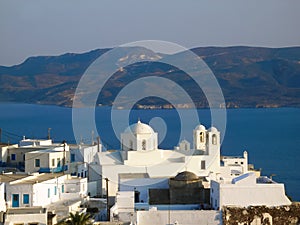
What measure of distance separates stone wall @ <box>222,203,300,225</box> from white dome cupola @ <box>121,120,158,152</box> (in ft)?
26.9

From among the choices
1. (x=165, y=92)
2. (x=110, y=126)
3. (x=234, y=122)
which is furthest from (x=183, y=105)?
(x=110, y=126)

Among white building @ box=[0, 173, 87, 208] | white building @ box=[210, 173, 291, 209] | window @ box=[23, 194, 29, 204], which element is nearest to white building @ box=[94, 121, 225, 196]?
white building @ box=[0, 173, 87, 208]

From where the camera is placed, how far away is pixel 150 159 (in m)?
29.3

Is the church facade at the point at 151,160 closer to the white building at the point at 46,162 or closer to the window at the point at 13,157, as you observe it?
the white building at the point at 46,162

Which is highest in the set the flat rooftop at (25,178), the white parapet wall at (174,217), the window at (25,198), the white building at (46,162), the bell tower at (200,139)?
the bell tower at (200,139)

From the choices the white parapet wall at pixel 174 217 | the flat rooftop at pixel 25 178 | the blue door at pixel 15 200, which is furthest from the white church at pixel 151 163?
the blue door at pixel 15 200

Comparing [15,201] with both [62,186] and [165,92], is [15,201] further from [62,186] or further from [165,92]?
[165,92]

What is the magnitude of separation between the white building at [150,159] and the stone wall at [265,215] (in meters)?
5.86

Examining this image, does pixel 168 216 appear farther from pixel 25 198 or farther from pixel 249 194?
pixel 25 198

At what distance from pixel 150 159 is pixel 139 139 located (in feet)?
3.49

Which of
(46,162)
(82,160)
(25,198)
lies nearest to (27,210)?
(25,198)

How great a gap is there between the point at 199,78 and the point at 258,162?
127477 mm

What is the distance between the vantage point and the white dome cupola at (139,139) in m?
29.5

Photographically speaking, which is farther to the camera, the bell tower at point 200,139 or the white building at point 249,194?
the bell tower at point 200,139
